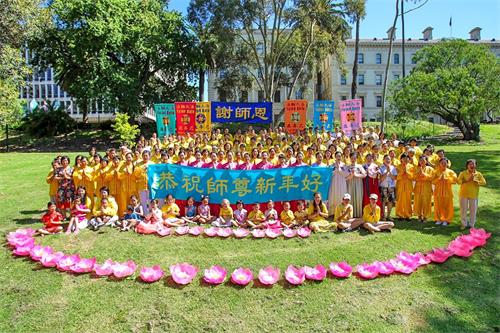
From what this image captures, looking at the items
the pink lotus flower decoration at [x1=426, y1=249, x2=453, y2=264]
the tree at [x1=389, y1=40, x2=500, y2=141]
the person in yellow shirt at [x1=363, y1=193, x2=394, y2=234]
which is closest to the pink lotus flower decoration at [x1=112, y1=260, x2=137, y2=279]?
the person in yellow shirt at [x1=363, y1=193, x2=394, y2=234]

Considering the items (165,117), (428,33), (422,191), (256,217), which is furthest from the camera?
(428,33)

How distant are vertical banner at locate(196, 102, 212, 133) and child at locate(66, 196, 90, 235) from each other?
7.29 metres

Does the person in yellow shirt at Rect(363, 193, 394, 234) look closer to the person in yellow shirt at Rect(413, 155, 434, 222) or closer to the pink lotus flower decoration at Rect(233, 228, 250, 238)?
the person in yellow shirt at Rect(413, 155, 434, 222)

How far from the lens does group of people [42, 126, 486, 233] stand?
8219 millimetres

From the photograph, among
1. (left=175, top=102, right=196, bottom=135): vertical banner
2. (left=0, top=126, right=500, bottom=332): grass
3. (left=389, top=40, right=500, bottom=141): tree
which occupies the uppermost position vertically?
(left=389, top=40, right=500, bottom=141): tree

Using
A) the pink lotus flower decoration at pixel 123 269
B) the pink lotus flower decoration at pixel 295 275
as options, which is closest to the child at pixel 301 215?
the pink lotus flower decoration at pixel 295 275

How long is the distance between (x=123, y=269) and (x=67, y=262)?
1083 mm

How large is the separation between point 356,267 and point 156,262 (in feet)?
11.5

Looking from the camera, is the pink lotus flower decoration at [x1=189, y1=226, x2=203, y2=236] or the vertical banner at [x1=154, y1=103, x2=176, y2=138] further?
the vertical banner at [x1=154, y1=103, x2=176, y2=138]

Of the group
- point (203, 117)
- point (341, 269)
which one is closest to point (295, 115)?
point (203, 117)

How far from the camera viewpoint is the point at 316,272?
6.23 m

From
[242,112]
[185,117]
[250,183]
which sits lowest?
[250,183]

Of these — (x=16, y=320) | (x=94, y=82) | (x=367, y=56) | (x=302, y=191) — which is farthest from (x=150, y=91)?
(x=367, y=56)

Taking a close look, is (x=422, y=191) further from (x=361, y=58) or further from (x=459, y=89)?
(x=361, y=58)
